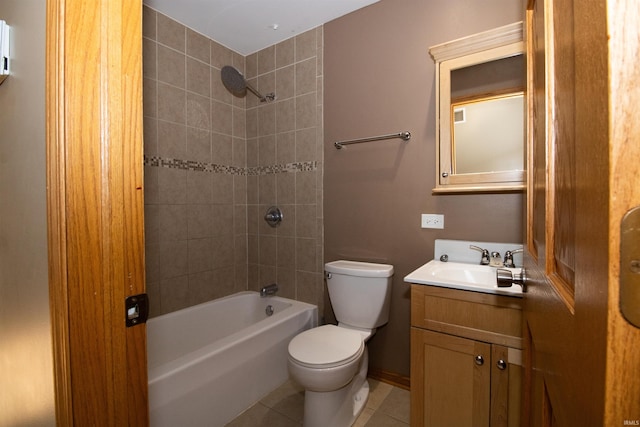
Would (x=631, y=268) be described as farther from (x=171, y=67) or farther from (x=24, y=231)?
(x=171, y=67)

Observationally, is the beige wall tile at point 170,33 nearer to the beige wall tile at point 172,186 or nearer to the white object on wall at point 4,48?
the beige wall tile at point 172,186

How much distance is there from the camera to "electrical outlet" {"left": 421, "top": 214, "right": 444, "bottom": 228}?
5.60 feet

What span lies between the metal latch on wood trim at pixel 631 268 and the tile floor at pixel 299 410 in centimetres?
170

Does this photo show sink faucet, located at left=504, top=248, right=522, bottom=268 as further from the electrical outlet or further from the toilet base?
the toilet base

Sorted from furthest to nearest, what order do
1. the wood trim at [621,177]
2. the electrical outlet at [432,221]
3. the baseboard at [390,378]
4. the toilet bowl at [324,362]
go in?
the baseboard at [390,378]
the electrical outlet at [432,221]
the toilet bowl at [324,362]
the wood trim at [621,177]

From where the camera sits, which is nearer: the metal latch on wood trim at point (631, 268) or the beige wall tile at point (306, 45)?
the metal latch on wood trim at point (631, 268)

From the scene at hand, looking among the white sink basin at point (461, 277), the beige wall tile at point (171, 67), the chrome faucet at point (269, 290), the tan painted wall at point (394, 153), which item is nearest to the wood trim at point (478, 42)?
the tan painted wall at point (394, 153)

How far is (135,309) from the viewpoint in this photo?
618 mm

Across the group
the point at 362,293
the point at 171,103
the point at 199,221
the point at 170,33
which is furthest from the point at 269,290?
the point at 170,33

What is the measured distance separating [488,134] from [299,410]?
1902mm

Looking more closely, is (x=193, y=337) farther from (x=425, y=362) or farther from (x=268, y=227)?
(x=425, y=362)

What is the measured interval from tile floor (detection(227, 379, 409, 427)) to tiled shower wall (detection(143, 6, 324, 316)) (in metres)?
0.68

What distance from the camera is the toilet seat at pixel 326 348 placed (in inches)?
52.8

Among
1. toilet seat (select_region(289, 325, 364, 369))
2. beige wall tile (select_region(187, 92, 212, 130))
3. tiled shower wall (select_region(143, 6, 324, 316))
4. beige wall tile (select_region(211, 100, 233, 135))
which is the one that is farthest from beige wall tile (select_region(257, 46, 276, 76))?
toilet seat (select_region(289, 325, 364, 369))
